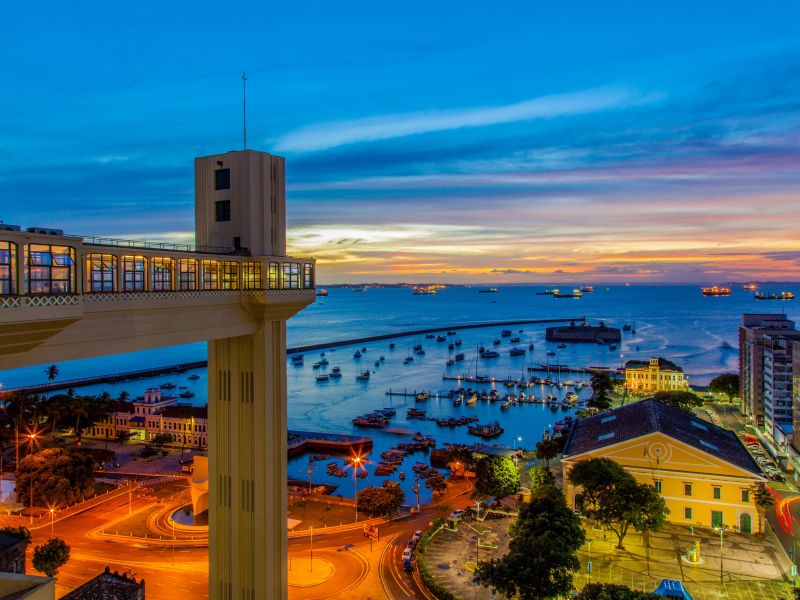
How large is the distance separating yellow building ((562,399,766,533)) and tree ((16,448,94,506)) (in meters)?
36.2

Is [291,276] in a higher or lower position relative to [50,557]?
higher

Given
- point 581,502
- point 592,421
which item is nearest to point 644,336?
point 592,421

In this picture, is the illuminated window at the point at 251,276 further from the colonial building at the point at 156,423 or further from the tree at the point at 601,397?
the tree at the point at 601,397

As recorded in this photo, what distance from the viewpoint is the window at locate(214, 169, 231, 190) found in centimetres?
2044

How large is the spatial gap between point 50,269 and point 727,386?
3712 inches

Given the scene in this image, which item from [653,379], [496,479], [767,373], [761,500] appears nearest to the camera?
[761,500]

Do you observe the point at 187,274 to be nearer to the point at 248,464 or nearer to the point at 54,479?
the point at 248,464

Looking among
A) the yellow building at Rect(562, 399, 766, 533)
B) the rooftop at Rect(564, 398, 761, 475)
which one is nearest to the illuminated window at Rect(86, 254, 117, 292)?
the yellow building at Rect(562, 399, 766, 533)

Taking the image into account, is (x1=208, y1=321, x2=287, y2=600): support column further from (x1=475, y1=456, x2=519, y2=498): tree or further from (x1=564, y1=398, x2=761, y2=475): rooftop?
(x1=564, y1=398, x2=761, y2=475): rooftop

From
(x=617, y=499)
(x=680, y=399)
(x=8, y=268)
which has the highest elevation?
(x=8, y=268)

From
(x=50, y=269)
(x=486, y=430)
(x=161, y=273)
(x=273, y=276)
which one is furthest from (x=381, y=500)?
→ (x=486, y=430)

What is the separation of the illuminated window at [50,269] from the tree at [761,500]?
4088cm

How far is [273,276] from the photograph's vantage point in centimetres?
1995

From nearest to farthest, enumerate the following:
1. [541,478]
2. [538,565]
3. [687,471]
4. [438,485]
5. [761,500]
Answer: [538,565] < [761,500] < [687,471] < [541,478] < [438,485]
